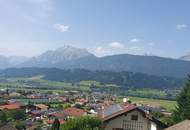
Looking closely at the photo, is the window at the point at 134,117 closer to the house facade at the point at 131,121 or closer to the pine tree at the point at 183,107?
the house facade at the point at 131,121

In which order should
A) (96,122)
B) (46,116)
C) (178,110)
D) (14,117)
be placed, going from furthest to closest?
1. (46,116)
2. (14,117)
3. (178,110)
4. (96,122)

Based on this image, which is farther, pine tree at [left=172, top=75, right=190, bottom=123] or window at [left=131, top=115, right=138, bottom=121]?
pine tree at [left=172, top=75, right=190, bottom=123]

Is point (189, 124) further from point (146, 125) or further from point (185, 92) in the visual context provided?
point (185, 92)

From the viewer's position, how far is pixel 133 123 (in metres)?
35.9

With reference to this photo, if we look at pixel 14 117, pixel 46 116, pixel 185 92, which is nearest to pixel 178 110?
pixel 185 92

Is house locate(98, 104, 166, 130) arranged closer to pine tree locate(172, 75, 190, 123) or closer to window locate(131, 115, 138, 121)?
window locate(131, 115, 138, 121)

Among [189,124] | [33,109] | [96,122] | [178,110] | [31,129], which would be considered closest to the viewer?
[189,124]

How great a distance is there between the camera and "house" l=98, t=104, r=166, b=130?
116 ft

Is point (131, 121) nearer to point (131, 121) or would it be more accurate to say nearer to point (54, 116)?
point (131, 121)

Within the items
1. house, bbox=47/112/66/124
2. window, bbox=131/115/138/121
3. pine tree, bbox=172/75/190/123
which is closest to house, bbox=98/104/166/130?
window, bbox=131/115/138/121

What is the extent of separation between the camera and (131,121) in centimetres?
3594

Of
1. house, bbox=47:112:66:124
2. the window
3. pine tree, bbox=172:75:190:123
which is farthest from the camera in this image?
house, bbox=47:112:66:124

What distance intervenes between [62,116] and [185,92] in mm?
76236

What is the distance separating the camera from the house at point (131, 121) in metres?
35.5
